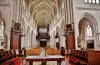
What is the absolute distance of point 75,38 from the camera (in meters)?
13.6

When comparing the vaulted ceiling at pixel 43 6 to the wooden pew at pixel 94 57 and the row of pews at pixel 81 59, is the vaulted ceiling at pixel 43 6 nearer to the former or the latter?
the row of pews at pixel 81 59

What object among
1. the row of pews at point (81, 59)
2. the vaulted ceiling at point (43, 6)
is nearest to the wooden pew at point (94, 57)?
the row of pews at point (81, 59)

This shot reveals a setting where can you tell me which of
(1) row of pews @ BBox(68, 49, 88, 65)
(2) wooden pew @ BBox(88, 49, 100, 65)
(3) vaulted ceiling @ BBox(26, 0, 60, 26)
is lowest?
(1) row of pews @ BBox(68, 49, 88, 65)

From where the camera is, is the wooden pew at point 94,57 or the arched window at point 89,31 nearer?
the wooden pew at point 94,57

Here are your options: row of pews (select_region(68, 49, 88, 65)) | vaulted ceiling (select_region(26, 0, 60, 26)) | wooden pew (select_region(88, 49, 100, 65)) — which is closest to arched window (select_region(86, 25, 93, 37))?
vaulted ceiling (select_region(26, 0, 60, 26))

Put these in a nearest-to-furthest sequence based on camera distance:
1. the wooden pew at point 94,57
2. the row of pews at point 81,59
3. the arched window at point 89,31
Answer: the wooden pew at point 94,57
the row of pews at point 81,59
the arched window at point 89,31

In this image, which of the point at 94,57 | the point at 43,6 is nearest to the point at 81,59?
the point at 94,57

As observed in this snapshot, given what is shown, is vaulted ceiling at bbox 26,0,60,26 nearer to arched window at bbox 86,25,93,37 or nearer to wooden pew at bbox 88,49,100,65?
arched window at bbox 86,25,93,37

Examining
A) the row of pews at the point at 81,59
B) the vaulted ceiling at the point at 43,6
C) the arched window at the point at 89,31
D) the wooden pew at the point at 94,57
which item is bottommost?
the row of pews at the point at 81,59

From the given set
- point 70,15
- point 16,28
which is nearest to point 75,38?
point 70,15

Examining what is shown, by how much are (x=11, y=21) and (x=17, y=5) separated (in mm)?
2715

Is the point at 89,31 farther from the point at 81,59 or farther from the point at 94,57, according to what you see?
the point at 94,57

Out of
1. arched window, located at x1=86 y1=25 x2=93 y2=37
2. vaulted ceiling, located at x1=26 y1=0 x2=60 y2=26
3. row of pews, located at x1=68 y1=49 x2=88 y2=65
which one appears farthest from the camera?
vaulted ceiling, located at x1=26 y1=0 x2=60 y2=26

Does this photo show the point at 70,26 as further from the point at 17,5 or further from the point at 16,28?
the point at 17,5
